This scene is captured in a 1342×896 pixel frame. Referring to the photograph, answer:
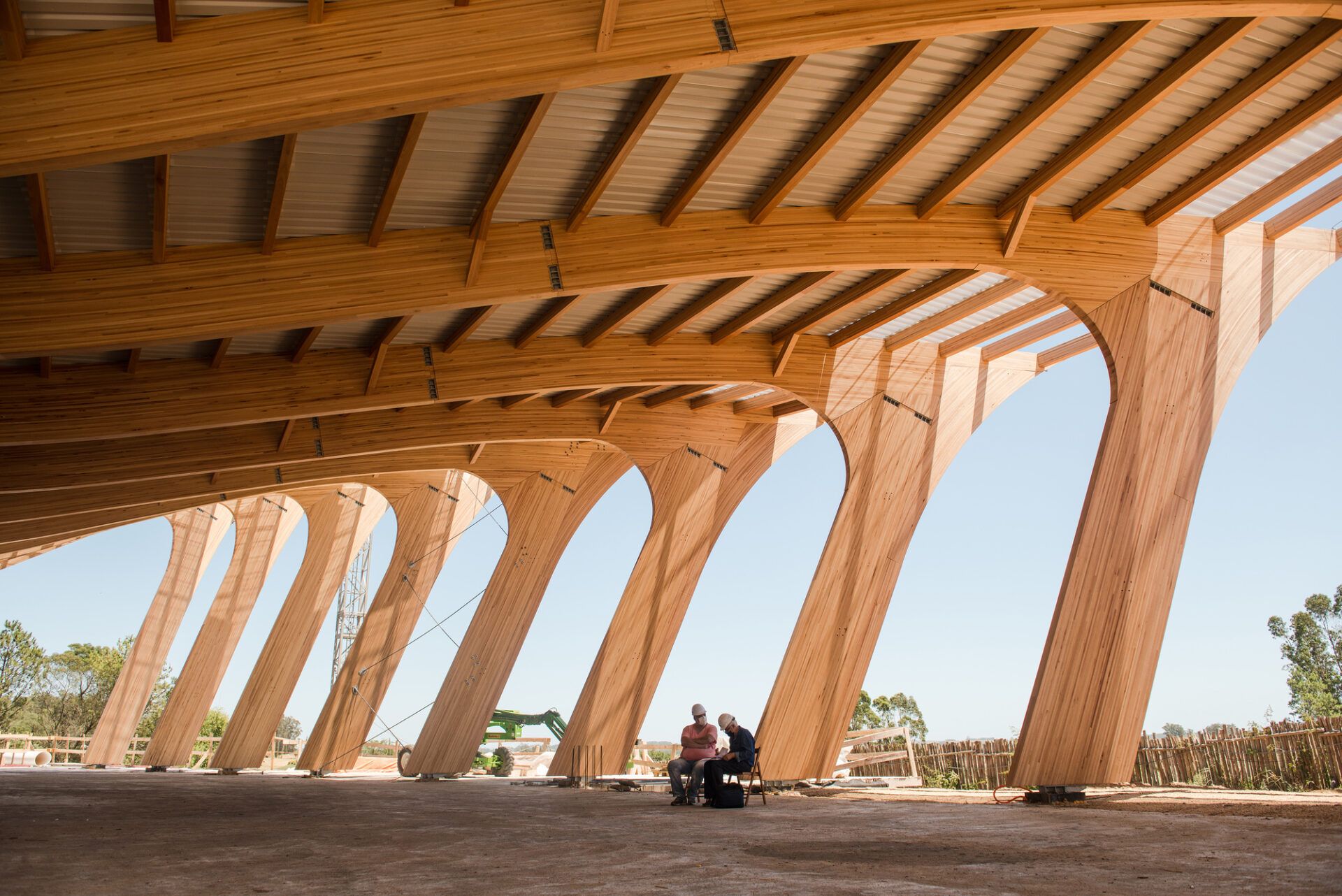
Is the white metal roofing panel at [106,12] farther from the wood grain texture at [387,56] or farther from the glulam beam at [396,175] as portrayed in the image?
the glulam beam at [396,175]

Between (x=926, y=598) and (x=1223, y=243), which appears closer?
(x=1223, y=243)

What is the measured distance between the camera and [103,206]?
27.7 feet

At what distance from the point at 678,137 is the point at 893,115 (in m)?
1.87

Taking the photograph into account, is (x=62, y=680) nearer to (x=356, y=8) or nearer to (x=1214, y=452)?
(x=356, y=8)

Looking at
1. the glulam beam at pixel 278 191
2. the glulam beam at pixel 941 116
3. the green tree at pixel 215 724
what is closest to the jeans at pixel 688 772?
the glulam beam at pixel 941 116

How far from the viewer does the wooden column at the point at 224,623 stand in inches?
989

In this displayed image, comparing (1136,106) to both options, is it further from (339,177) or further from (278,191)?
(278,191)

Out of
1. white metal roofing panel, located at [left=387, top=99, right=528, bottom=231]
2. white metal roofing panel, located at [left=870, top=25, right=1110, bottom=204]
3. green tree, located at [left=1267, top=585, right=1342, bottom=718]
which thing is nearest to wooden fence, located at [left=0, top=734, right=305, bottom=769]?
white metal roofing panel, located at [left=387, top=99, right=528, bottom=231]

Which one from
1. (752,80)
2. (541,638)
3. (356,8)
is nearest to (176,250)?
(356,8)

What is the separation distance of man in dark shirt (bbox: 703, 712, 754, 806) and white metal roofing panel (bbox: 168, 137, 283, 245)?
21.6 ft

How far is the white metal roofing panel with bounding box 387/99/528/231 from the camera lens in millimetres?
8047

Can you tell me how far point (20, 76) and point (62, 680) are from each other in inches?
1901

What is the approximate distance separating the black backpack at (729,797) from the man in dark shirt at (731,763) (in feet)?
0.17

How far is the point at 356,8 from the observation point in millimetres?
6512
